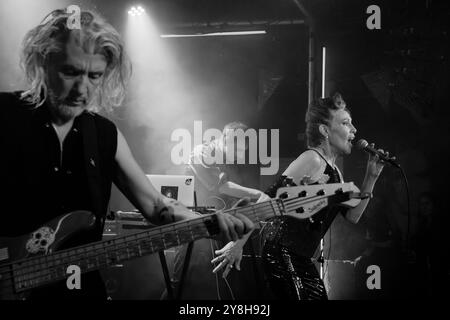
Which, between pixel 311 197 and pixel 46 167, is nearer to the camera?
pixel 46 167

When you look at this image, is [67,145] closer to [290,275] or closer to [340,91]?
[290,275]

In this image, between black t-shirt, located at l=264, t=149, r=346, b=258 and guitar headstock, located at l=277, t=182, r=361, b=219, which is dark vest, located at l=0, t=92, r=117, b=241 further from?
black t-shirt, located at l=264, t=149, r=346, b=258

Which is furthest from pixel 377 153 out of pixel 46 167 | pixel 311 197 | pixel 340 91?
pixel 340 91

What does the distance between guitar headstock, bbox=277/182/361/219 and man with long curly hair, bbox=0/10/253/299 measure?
18.7 inches

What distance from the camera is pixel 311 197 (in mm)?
2875

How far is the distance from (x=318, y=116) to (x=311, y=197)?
1199mm

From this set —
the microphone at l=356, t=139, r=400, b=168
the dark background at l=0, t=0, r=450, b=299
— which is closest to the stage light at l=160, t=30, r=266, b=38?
the dark background at l=0, t=0, r=450, b=299

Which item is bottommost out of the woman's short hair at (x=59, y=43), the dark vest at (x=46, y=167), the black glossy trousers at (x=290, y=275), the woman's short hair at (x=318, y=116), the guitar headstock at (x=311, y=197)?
the black glossy trousers at (x=290, y=275)

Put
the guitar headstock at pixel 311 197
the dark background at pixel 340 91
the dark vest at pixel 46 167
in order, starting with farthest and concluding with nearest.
→ the dark background at pixel 340 91 → the guitar headstock at pixel 311 197 → the dark vest at pixel 46 167

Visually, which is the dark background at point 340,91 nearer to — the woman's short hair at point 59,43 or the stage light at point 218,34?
the stage light at point 218,34

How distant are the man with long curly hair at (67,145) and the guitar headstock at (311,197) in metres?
0.48

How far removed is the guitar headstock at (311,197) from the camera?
2812 millimetres

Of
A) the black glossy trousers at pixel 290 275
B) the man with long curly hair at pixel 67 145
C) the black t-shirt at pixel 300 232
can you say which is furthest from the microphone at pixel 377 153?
the man with long curly hair at pixel 67 145
